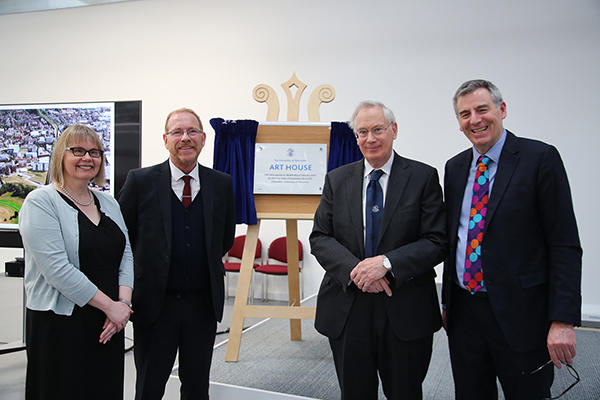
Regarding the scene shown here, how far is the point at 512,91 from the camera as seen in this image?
5.04 m

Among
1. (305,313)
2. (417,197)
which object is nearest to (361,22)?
(305,313)

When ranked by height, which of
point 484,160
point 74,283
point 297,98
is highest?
point 297,98

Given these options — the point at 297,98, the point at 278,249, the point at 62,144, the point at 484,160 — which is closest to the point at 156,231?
the point at 62,144

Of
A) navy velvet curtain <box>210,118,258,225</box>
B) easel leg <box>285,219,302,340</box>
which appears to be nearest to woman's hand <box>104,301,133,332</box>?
navy velvet curtain <box>210,118,258,225</box>

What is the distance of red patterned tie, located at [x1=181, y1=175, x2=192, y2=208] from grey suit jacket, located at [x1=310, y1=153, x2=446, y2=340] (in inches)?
23.2

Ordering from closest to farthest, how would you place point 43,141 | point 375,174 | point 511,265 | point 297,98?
point 511,265
point 375,174
point 297,98
point 43,141

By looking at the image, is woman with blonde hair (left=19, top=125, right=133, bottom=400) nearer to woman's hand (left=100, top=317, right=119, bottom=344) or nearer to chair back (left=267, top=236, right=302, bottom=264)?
woman's hand (left=100, top=317, right=119, bottom=344)

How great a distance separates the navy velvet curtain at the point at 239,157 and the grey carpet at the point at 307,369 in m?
0.90

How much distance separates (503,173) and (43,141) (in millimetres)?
3534

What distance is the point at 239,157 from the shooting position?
2.86m

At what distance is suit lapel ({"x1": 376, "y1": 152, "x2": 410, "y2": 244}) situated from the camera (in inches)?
65.1

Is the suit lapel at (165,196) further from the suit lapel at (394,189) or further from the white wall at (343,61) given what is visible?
the white wall at (343,61)

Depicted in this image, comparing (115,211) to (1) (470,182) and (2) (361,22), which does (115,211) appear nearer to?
(1) (470,182)

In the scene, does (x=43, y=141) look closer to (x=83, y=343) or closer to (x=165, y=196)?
(x=165, y=196)
